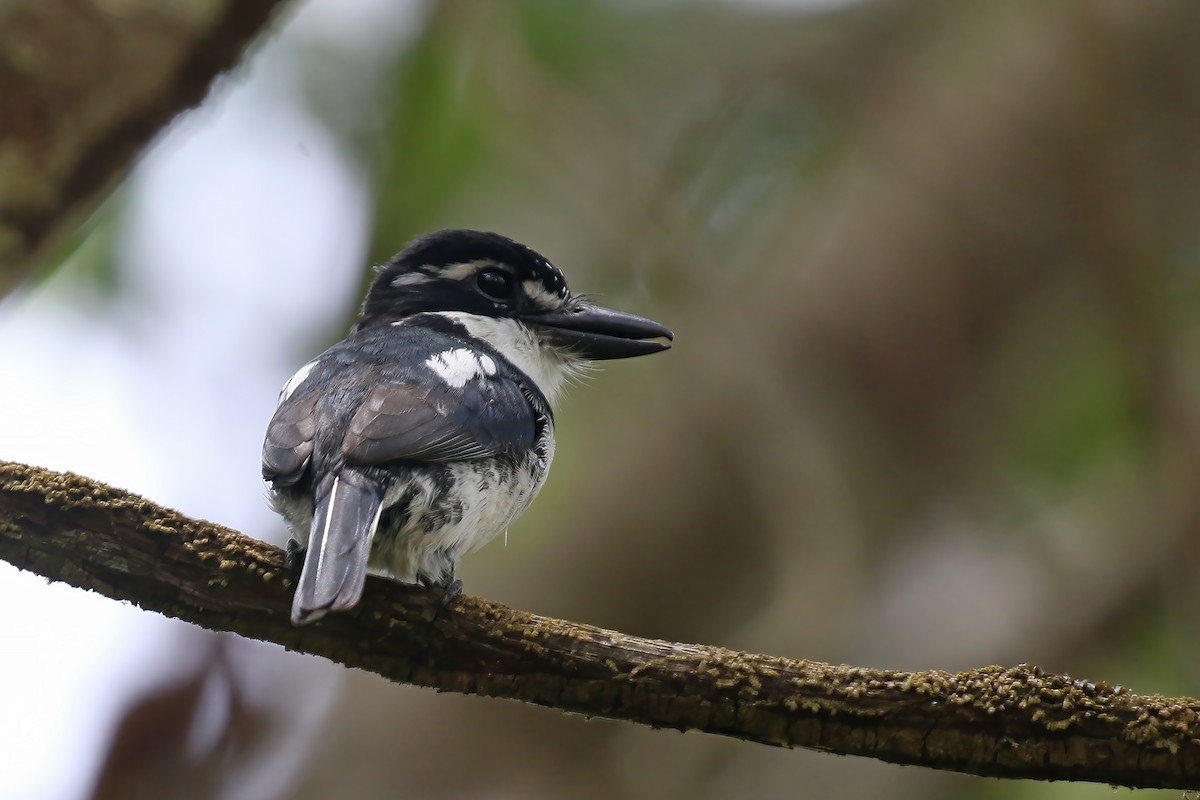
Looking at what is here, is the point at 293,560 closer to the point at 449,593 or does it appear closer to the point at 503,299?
the point at 449,593

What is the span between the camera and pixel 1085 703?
7.03 ft

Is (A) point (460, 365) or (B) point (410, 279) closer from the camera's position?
(A) point (460, 365)

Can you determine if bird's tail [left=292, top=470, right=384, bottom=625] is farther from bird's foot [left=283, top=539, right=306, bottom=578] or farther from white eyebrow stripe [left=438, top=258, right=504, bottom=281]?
white eyebrow stripe [left=438, top=258, right=504, bottom=281]

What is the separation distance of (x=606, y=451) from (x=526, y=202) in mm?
1943

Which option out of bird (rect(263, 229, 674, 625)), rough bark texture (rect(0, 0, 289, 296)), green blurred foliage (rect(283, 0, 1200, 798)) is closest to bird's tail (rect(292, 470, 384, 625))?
bird (rect(263, 229, 674, 625))

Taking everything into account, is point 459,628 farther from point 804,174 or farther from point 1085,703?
point 804,174

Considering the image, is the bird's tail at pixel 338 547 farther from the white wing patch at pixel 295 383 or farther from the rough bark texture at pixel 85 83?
the rough bark texture at pixel 85 83

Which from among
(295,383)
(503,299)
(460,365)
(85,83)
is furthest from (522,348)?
(85,83)

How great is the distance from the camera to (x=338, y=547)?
2.30 m

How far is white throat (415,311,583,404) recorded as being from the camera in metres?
3.75

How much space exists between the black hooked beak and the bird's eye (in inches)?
4.2

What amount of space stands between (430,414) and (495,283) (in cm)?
108

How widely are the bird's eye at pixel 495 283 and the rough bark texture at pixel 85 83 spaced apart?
3.49 feet

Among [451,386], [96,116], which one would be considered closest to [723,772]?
[451,386]
